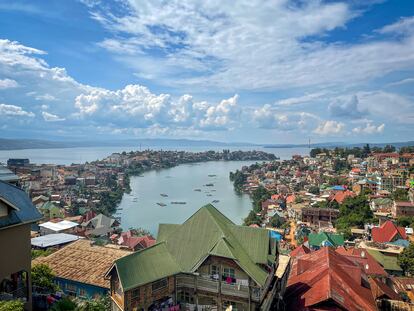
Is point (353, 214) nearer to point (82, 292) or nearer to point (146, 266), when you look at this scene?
point (82, 292)

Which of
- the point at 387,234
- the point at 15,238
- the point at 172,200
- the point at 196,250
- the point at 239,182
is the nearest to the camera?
the point at 15,238

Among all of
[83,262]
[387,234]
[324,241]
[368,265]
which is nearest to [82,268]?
[83,262]

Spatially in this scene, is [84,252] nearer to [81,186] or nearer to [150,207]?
[150,207]

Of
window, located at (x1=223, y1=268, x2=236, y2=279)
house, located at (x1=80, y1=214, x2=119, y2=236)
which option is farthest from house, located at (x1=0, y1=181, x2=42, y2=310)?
house, located at (x1=80, y1=214, x2=119, y2=236)

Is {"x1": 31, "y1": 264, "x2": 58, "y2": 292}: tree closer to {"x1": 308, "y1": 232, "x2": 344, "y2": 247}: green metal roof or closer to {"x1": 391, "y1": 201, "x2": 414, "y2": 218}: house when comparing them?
{"x1": 308, "y1": 232, "x2": 344, "y2": 247}: green metal roof

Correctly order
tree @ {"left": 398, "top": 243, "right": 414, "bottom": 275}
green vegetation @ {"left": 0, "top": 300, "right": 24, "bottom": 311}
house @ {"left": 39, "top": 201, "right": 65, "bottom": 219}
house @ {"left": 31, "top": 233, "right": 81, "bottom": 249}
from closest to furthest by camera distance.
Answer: green vegetation @ {"left": 0, "top": 300, "right": 24, "bottom": 311} < house @ {"left": 31, "top": 233, "right": 81, "bottom": 249} < tree @ {"left": 398, "top": 243, "right": 414, "bottom": 275} < house @ {"left": 39, "top": 201, "right": 65, "bottom": 219}

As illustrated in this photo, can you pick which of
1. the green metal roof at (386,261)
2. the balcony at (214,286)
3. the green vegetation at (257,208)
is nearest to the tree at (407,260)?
the green metal roof at (386,261)
